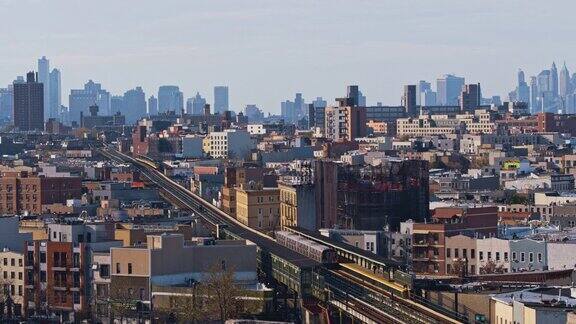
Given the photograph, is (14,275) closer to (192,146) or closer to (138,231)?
(138,231)

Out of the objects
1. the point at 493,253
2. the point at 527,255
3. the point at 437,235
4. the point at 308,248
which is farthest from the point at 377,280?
the point at 437,235

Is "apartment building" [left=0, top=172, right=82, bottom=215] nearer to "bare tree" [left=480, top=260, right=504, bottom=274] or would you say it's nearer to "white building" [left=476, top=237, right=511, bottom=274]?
"white building" [left=476, top=237, right=511, bottom=274]

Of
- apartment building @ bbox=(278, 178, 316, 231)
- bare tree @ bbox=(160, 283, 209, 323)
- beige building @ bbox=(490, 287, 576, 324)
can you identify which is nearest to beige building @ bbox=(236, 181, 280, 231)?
apartment building @ bbox=(278, 178, 316, 231)

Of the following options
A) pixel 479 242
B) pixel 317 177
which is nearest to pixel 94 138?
pixel 317 177

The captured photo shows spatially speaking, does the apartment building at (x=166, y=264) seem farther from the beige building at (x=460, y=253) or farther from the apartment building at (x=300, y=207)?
the apartment building at (x=300, y=207)

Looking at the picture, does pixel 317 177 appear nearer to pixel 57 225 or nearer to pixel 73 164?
pixel 57 225

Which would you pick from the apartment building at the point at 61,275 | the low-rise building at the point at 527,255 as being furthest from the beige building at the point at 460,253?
the apartment building at the point at 61,275
